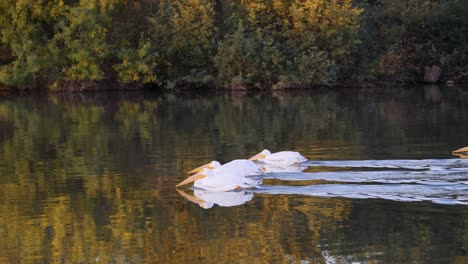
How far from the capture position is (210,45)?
36750mm

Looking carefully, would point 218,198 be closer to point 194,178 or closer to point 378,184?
point 194,178

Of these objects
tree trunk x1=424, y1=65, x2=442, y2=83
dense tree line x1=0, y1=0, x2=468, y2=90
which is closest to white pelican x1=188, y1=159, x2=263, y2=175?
dense tree line x1=0, y1=0, x2=468, y2=90

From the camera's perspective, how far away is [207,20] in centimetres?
3691

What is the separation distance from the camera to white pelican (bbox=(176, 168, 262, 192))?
A: 1238 centimetres

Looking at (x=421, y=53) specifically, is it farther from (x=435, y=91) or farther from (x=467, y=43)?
(x=435, y=91)

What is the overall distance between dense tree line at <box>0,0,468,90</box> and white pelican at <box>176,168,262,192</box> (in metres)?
22.4

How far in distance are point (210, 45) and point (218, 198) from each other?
25032 mm

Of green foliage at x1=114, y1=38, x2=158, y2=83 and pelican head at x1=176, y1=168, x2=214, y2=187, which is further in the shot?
green foliage at x1=114, y1=38, x2=158, y2=83

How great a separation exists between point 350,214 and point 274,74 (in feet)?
84.2

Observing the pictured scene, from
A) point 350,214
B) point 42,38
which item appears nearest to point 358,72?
point 42,38

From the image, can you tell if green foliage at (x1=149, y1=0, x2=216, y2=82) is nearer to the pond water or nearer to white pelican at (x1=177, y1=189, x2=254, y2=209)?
the pond water

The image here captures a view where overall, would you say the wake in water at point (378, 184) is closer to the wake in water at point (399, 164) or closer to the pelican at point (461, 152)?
the wake in water at point (399, 164)

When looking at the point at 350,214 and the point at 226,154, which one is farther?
the point at 226,154

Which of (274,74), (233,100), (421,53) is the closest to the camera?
(233,100)
